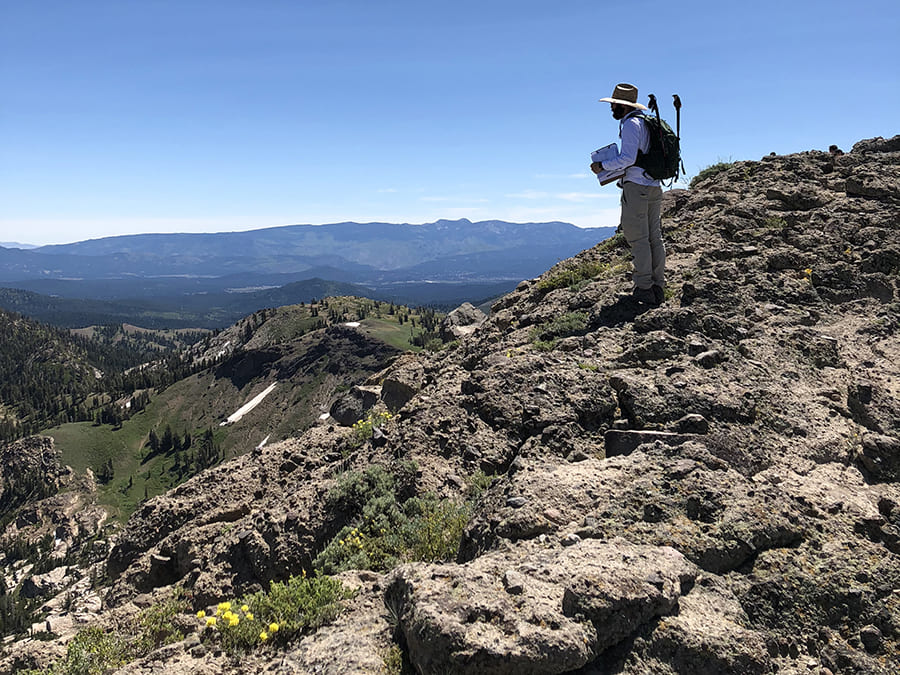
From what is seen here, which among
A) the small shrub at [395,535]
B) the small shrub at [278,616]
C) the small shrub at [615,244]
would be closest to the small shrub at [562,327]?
Result: the small shrub at [395,535]

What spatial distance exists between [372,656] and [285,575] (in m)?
3.17

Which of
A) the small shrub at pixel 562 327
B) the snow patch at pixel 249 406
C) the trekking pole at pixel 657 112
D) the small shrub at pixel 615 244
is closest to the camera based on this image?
the trekking pole at pixel 657 112

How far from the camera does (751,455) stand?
630 cm

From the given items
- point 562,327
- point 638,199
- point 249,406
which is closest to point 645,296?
point 562,327

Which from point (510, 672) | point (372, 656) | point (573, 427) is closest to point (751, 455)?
point (573, 427)

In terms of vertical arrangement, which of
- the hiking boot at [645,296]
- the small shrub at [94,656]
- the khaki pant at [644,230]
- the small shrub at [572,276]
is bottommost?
Result: the small shrub at [94,656]

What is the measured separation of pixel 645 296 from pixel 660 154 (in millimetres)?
2712

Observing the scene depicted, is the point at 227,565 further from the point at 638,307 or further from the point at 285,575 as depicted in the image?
the point at 638,307

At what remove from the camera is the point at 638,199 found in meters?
9.99

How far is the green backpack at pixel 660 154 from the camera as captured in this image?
9.44m

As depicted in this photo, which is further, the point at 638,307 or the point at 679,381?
the point at 638,307

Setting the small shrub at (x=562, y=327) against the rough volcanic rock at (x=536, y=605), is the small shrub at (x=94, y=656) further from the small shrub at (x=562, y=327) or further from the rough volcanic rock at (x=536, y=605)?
the small shrub at (x=562, y=327)

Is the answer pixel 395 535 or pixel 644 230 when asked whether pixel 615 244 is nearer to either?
pixel 644 230

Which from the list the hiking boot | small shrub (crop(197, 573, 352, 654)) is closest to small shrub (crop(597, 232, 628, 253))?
the hiking boot
